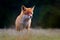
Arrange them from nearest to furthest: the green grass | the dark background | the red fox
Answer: the green grass
the red fox
the dark background

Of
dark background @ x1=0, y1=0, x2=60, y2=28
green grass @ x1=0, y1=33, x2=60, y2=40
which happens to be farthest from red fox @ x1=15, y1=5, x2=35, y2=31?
dark background @ x1=0, y1=0, x2=60, y2=28

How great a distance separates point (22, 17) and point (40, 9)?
6.35m

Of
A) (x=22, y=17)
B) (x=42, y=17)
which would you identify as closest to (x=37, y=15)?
(x=42, y=17)

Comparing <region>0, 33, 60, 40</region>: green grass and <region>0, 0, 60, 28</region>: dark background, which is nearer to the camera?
<region>0, 33, 60, 40</region>: green grass

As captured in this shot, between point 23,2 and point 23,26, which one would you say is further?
point 23,2

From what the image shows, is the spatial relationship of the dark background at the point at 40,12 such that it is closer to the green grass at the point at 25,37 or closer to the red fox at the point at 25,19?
the red fox at the point at 25,19

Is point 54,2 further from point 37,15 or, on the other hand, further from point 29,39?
point 29,39

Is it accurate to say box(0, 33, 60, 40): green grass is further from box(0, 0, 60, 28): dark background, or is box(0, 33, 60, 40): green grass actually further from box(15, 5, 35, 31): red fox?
box(0, 0, 60, 28): dark background

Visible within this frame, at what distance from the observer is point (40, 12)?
14.5 metres

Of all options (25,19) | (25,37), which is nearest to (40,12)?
(25,19)

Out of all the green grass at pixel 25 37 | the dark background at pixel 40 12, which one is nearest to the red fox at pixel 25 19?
the green grass at pixel 25 37

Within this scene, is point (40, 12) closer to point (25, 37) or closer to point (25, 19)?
point (25, 19)

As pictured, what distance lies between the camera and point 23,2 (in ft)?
43.3

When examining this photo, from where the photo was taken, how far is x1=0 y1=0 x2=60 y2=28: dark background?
14109 mm
